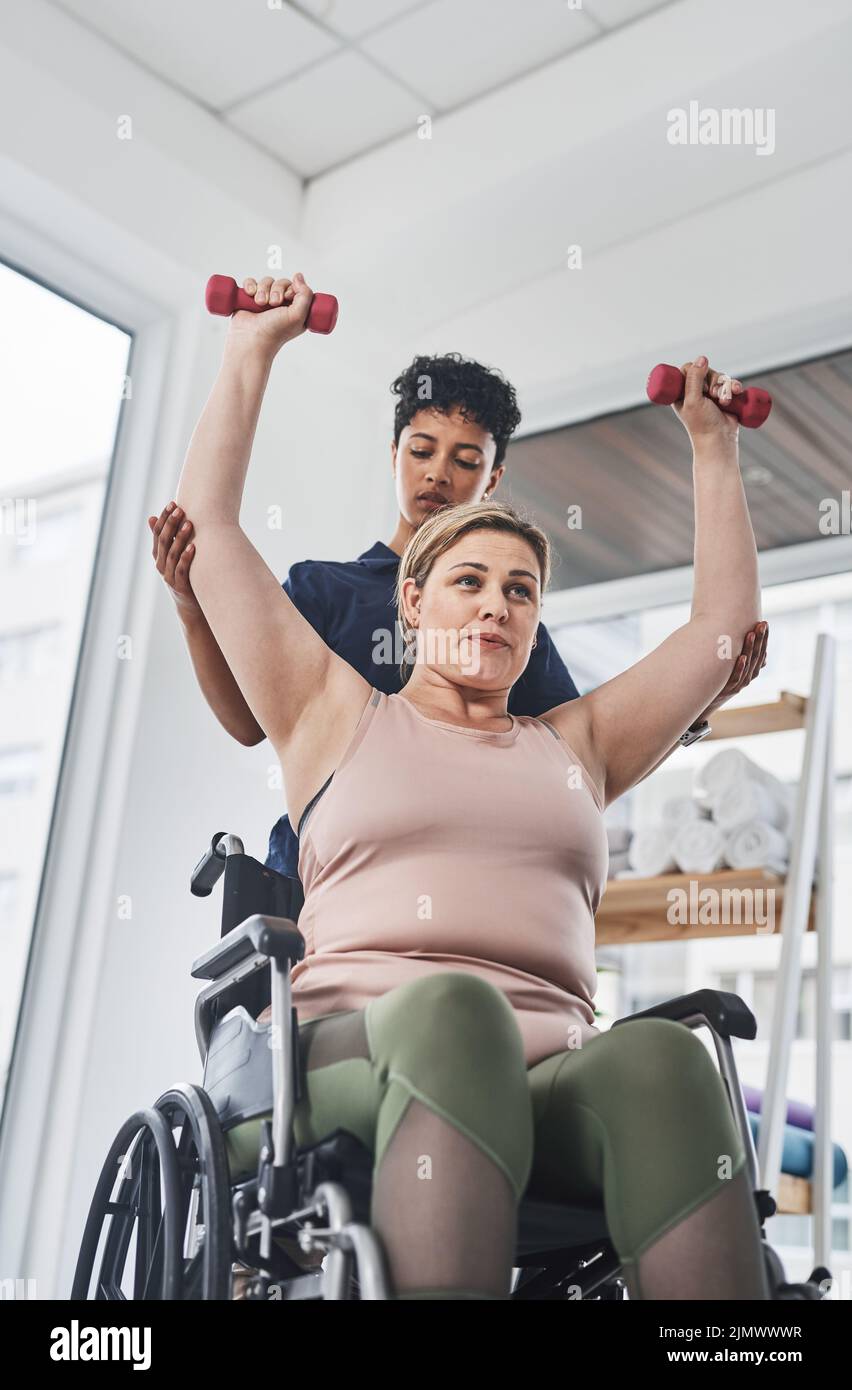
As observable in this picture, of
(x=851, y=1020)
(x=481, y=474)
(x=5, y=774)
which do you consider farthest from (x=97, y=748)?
(x=851, y=1020)

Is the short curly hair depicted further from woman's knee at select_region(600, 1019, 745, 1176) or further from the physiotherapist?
woman's knee at select_region(600, 1019, 745, 1176)

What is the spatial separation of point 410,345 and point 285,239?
1.24 feet

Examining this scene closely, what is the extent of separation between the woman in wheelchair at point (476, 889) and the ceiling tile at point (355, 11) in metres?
1.36

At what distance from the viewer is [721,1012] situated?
47.8 inches

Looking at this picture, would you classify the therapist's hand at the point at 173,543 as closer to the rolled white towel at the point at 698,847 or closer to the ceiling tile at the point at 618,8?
the rolled white towel at the point at 698,847

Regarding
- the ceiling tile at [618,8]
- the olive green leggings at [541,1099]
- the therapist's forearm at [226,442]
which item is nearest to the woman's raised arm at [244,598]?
the therapist's forearm at [226,442]

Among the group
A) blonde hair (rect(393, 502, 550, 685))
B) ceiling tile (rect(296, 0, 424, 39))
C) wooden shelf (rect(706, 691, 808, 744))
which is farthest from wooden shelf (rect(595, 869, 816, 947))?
ceiling tile (rect(296, 0, 424, 39))

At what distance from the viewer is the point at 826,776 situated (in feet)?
8.79

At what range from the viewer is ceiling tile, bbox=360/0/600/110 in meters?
2.65

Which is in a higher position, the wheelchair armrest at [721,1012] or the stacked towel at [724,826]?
the stacked towel at [724,826]

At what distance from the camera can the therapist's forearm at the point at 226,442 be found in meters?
1.45

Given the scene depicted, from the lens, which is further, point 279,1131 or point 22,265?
point 22,265

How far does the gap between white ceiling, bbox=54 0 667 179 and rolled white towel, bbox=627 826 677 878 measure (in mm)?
1529

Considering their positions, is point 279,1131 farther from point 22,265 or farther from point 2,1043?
point 22,265
